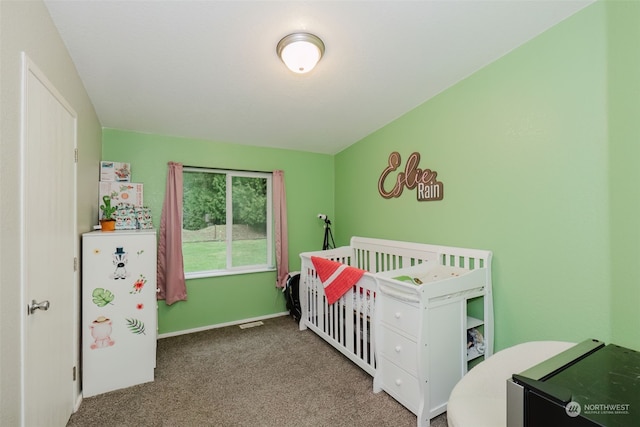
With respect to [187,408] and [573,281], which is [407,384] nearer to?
[573,281]

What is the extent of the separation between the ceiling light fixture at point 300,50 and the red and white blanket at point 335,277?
5.22 ft

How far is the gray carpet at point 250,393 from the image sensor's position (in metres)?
1.83

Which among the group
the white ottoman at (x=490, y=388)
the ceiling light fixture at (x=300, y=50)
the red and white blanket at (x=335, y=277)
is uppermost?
the ceiling light fixture at (x=300, y=50)

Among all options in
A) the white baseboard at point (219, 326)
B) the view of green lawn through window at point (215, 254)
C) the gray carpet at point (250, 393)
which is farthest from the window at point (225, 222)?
the gray carpet at point (250, 393)

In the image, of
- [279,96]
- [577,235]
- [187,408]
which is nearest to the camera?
[577,235]

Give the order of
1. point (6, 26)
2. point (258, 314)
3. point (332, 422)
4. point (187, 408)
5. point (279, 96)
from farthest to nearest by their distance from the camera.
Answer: point (258, 314) → point (279, 96) → point (187, 408) → point (332, 422) → point (6, 26)

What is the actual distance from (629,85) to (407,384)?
2.09 meters

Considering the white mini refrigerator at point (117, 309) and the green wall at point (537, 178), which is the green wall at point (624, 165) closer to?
the green wall at point (537, 178)

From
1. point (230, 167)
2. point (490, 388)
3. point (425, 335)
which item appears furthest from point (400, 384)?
point (230, 167)

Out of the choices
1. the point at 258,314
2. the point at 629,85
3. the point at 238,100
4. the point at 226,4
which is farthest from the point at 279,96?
the point at 258,314

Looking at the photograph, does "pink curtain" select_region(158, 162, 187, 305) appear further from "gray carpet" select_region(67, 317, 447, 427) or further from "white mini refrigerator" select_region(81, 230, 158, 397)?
"white mini refrigerator" select_region(81, 230, 158, 397)

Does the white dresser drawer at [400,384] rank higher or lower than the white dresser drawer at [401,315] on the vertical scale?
lower

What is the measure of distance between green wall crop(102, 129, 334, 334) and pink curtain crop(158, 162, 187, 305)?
0.10m

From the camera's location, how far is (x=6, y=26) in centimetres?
105
